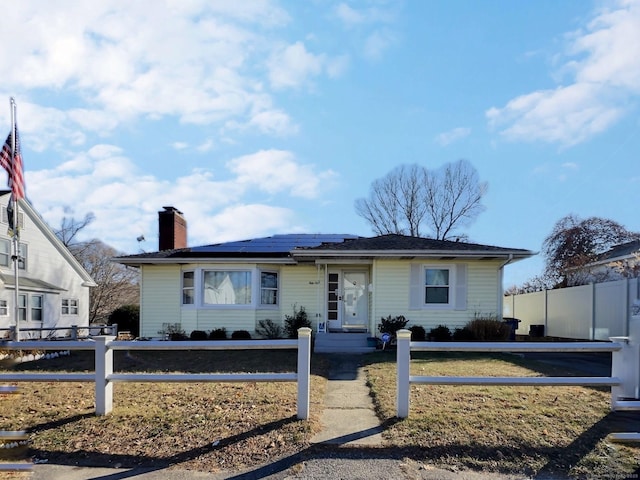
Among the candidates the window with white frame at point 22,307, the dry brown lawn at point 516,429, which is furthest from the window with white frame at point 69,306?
the dry brown lawn at point 516,429

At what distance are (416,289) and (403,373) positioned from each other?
10.3 m

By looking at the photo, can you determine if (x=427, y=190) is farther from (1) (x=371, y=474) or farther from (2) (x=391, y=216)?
(1) (x=371, y=474)

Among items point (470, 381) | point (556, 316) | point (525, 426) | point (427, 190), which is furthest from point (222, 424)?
point (427, 190)

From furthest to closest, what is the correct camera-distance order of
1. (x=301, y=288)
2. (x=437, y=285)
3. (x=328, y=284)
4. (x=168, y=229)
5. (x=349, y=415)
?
(x=168, y=229), (x=301, y=288), (x=328, y=284), (x=437, y=285), (x=349, y=415)

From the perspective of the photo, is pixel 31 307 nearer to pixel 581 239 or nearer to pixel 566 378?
pixel 566 378

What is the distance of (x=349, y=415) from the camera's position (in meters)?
6.04

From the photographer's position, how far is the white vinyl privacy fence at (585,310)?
14562 millimetres

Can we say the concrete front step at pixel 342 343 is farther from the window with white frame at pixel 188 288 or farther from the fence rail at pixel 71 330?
the fence rail at pixel 71 330

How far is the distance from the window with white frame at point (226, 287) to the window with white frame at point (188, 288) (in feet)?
1.70

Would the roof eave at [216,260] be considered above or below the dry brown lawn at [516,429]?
above

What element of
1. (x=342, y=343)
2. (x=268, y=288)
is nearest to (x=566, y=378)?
(x=342, y=343)

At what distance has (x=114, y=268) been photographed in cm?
4394

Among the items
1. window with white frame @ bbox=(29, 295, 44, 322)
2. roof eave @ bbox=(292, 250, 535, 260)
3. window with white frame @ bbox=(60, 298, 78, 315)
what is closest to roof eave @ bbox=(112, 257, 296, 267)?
roof eave @ bbox=(292, 250, 535, 260)

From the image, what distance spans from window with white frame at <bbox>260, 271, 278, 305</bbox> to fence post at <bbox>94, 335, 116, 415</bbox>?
10601 mm
